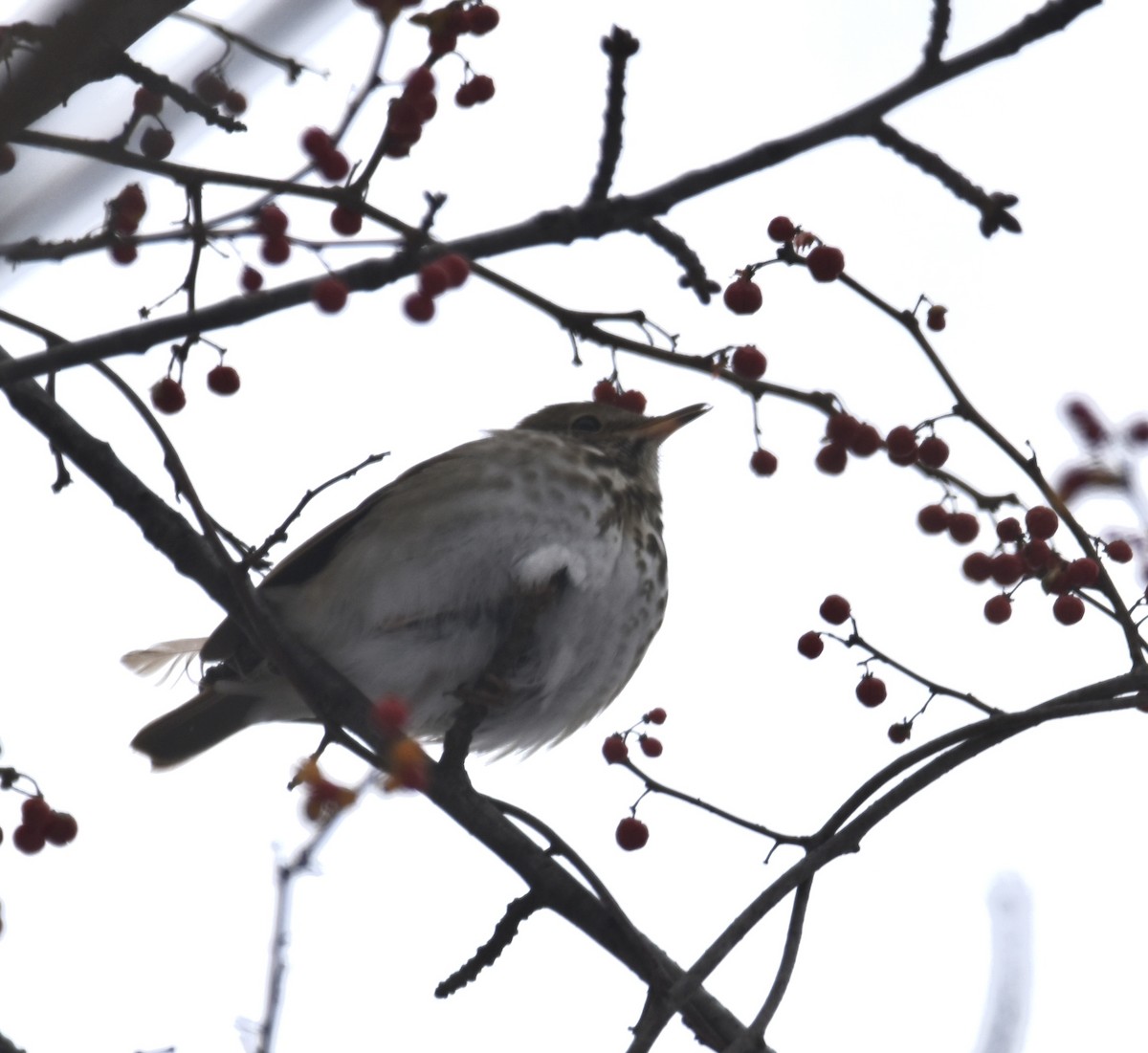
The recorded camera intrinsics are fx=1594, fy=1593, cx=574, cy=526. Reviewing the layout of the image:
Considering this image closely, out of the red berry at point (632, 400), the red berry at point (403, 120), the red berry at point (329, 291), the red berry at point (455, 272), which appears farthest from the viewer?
the red berry at point (632, 400)

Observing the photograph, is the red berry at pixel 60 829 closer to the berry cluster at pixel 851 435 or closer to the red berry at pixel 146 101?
the red berry at pixel 146 101

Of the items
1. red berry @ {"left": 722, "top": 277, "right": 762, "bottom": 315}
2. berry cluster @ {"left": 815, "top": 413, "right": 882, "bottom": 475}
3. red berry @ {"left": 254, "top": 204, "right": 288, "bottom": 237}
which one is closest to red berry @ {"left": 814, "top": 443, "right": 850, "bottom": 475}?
berry cluster @ {"left": 815, "top": 413, "right": 882, "bottom": 475}

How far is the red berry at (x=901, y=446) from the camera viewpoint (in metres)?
3.48

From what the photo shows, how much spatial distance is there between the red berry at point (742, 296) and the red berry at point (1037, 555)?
79 cm

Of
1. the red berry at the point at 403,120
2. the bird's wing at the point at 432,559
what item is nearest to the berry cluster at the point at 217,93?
the red berry at the point at 403,120

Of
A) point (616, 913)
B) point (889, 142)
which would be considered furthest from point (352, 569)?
point (889, 142)

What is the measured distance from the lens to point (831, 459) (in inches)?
140

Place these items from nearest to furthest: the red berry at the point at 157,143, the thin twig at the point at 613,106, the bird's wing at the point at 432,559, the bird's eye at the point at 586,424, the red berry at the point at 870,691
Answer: the thin twig at the point at 613,106 < the red berry at the point at 157,143 < the red berry at the point at 870,691 < the bird's wing at the point at 432,559 < the bird's eye at the point at 586,424

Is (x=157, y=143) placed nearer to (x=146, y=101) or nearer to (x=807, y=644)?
(x=146, y=101)

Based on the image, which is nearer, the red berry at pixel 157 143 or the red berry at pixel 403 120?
the red berry at pixel 403 120

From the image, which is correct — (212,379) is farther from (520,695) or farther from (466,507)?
(520,695)

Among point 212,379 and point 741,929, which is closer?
point 741,929

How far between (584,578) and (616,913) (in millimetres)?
1270

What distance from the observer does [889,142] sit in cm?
244
